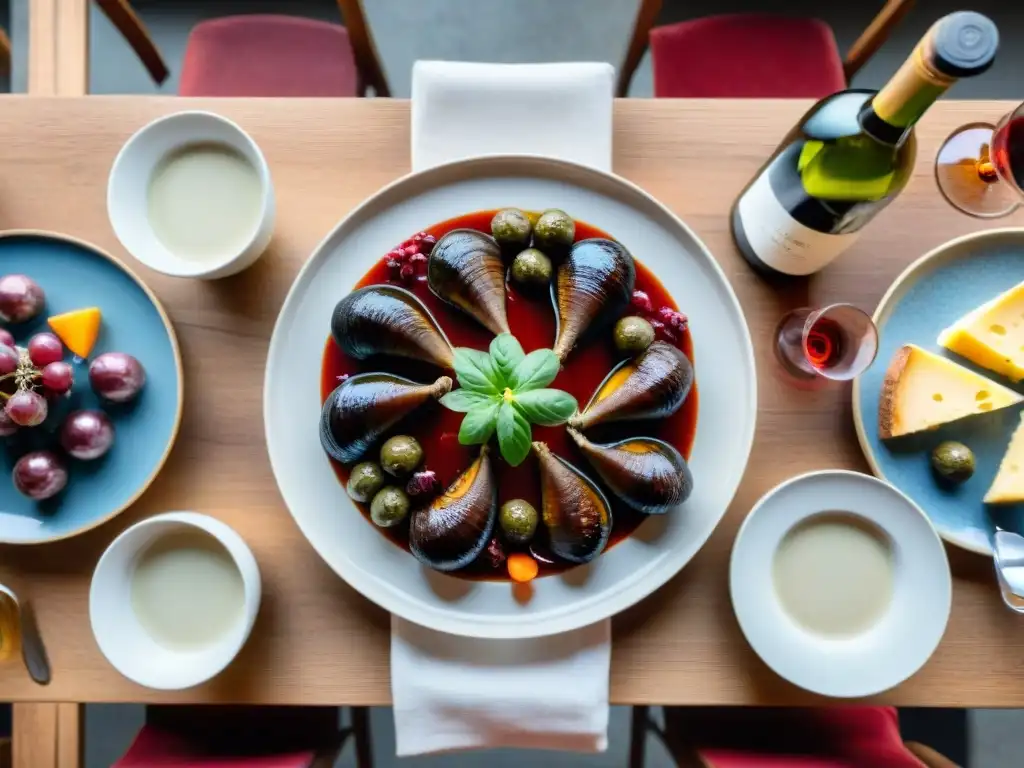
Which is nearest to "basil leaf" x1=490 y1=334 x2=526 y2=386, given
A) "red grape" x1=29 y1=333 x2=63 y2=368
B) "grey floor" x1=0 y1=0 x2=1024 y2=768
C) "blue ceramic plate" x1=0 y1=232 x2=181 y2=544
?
"blue ceramic plate" x1=0 y1=232 x2=181 y2=544

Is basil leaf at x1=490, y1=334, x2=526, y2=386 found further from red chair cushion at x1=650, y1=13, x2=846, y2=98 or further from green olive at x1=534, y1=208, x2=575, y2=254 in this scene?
red chair cushion at x1=650, y1=13, x2=846, y2=98

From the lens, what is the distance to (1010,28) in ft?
5.49

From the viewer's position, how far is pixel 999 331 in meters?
0.88

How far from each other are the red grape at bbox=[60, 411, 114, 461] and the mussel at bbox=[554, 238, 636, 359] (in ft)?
1.64

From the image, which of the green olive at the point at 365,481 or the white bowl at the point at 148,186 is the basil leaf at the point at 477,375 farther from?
the white bowl at the point at 148,186

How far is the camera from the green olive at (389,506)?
809 mm

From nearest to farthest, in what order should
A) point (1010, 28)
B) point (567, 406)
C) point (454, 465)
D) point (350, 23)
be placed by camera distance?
point (567, 406) → point (454, 465) → point (350, 23) → point (1010, 28)

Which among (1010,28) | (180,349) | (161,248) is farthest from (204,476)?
(1010,28)

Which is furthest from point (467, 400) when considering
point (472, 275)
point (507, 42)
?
point (507, 42)

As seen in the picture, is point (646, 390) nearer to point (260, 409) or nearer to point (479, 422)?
point (479, 422)

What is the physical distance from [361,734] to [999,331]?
1.11 metres

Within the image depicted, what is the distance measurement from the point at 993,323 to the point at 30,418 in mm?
1052

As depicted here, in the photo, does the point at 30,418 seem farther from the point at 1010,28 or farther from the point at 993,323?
the point at 1010,28

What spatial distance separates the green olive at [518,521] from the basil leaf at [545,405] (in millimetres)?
108
